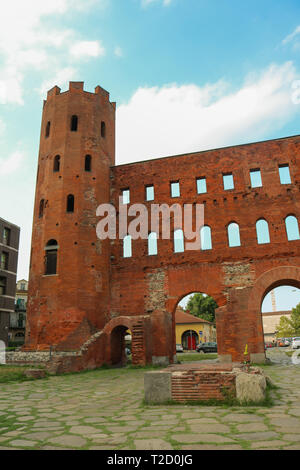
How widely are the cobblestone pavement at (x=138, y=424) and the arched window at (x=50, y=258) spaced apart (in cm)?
1070

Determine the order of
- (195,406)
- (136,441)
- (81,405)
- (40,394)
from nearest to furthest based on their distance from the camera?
(136,441) < (195,406) < (81,405) < (40,394)

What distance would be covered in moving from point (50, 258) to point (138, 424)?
48.0 ft

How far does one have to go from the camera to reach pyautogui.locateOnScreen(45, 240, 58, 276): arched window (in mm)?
18484

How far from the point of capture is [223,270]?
18.2 metres

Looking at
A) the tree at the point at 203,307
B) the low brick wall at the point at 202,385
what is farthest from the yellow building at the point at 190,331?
the low brick wall at the point at 202,385

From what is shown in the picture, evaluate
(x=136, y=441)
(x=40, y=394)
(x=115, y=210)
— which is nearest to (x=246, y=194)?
(x=115, y=210)

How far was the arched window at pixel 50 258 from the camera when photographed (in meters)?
18.5

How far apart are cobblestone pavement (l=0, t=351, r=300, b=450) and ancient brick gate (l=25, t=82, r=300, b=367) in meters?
8.83

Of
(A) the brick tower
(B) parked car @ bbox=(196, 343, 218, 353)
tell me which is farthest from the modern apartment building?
(B) parked car @ bbox=(196, 343, 218, 353)

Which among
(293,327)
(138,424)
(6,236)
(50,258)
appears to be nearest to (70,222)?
(50,258)

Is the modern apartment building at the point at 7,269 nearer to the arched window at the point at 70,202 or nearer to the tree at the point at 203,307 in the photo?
the arched window at the point at 70,202

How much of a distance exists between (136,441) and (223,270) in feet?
48.0

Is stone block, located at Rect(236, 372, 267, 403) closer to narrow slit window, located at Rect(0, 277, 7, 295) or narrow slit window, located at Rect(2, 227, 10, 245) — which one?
narrow slit window, located at Rect(0, 277, 7, 295)

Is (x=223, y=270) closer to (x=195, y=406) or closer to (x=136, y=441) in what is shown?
(x=195, y=406)
